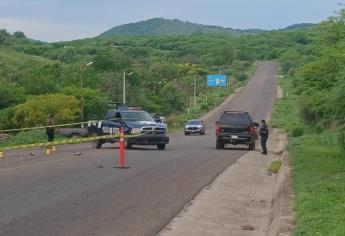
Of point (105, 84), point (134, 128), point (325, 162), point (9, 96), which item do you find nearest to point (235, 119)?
point (134, 128)

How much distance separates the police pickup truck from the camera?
3253cm

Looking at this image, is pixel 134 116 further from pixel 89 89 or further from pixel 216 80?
pixel 216 80

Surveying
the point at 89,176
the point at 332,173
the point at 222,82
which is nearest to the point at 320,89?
the point at 332,173

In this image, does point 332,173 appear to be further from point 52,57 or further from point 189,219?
point 52,57

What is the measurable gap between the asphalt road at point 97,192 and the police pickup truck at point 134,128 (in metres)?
4.89

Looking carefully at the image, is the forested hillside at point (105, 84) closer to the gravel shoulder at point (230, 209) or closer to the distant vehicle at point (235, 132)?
the distant vehicle at point (235, 132)

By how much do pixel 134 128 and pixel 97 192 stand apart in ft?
56.8

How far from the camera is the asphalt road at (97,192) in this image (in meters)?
11.2

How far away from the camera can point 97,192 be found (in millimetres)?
15344

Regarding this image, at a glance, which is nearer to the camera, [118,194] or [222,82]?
[118,194]

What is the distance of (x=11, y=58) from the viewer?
453ft

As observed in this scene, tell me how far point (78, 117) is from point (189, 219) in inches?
1912

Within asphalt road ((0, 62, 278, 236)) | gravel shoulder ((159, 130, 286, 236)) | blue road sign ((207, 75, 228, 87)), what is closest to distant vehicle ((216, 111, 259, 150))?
asphalt road ((0, 62, 278, 236))

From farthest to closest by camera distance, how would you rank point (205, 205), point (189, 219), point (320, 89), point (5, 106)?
point (5, 106)
point (320, 89)
point (205, 205)
point (189, 219)
